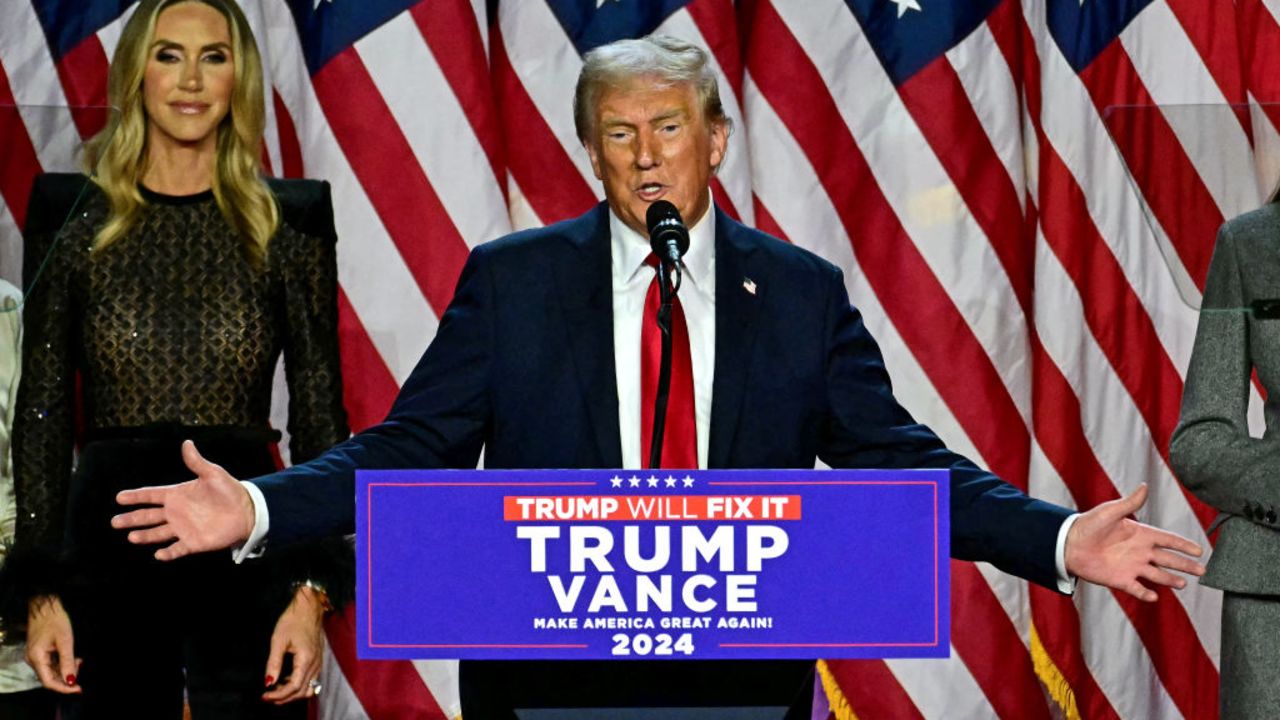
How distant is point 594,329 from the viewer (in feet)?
6.78

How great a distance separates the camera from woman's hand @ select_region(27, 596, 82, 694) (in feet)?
7.82

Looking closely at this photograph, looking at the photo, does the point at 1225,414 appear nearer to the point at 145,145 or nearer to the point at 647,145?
the point at 647,145

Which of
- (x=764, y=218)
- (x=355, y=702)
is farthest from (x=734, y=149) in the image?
(x=355, y=702)

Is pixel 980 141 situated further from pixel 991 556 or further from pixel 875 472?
pixel 875 472

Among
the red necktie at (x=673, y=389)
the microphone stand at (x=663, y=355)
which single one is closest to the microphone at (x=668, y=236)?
the microphone stand at (x=663, y=355)

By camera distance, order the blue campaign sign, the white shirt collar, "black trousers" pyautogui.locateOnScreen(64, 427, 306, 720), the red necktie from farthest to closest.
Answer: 1. "black trousers" pyautogui.locateOnScreen(64, 427, 306, 720)
2. the white shirt collar
3. the red necktie
4. the blue campaign sign

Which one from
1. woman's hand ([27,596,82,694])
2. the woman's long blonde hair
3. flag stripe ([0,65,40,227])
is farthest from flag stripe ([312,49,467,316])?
woman's hand ([27,596,82,694])

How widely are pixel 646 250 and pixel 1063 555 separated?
65 centimetres

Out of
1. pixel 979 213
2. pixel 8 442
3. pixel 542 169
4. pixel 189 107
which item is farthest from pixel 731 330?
pixel 979 213

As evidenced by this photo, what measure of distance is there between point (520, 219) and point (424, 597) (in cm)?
232

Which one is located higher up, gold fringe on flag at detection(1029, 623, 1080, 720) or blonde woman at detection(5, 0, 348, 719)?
blonde woman at detection(5, 0, 348, 719)

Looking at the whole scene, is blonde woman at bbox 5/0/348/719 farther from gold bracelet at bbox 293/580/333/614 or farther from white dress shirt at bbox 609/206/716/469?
white dress shirt at bbox 609/206/716/469

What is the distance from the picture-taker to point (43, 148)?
8.00ft

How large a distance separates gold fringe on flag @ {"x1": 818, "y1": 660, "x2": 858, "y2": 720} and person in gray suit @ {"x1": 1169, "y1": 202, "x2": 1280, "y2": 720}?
1.56 metres
